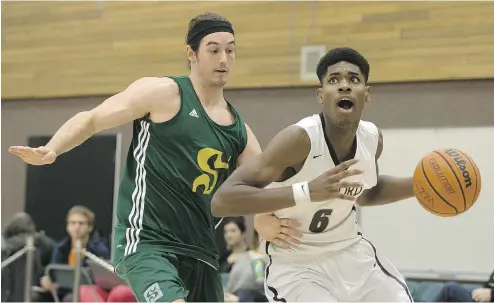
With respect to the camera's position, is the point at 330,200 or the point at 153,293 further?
the point at 330,200

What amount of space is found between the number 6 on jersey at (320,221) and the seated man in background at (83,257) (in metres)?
3.60

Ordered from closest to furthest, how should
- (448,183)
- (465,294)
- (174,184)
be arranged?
1. (448,183)
2. (174,184)
3. (465,294)

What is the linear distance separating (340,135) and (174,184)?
35.0 inches

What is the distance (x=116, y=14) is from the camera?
9.58 m

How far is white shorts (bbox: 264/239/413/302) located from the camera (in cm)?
338

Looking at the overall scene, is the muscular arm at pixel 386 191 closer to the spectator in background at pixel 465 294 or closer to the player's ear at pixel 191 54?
the player's ear at pixel 191 54

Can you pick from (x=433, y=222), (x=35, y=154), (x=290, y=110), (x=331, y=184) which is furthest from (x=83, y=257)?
(x=331, y=184)

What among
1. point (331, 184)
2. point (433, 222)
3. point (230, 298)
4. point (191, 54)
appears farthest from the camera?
point (433, 222)

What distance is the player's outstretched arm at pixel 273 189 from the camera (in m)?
2.91

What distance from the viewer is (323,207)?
3.44 m

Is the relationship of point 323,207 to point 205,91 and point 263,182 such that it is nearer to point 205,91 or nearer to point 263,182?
point 263,182

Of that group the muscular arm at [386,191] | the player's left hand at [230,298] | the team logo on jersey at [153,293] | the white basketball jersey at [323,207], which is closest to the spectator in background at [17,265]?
the player's left hand at [230,298]

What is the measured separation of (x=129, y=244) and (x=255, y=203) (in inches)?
→ 33.2

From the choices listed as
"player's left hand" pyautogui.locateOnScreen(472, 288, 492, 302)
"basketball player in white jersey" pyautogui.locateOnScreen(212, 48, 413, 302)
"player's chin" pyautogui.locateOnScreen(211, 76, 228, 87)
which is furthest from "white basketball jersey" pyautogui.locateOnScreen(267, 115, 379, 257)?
"player's left hand" pyautogui.locateOnScreen(472, 288, 492, 302)
